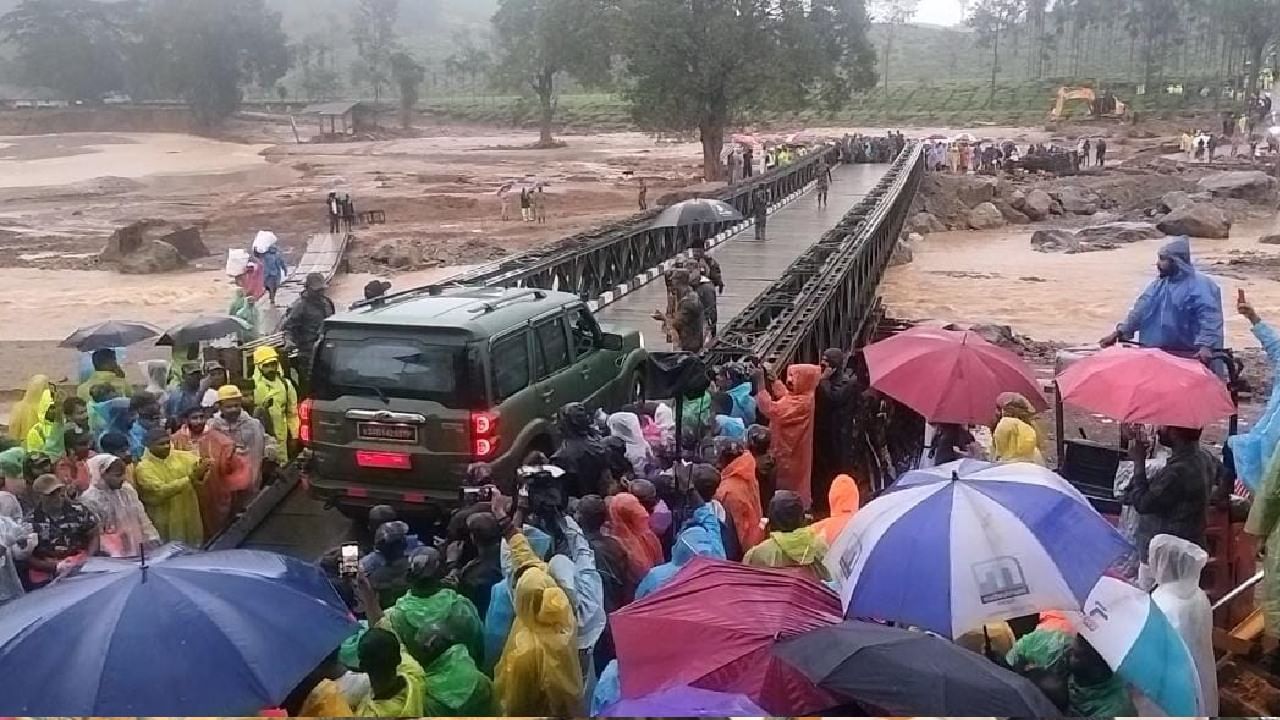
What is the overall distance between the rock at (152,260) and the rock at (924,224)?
20.2m

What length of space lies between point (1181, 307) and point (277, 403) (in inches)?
245

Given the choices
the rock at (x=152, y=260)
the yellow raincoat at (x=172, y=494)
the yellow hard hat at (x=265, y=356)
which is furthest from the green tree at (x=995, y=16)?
the yellow raincoat at (x=172, y=494)

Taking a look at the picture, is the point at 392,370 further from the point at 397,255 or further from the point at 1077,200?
the point at 1077,200

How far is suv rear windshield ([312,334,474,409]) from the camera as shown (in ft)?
22.8

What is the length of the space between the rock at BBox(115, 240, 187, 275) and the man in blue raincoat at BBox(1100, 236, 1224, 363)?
80.2ft

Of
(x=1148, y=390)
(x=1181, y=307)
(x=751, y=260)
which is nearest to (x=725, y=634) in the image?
(x=1148, y=390)

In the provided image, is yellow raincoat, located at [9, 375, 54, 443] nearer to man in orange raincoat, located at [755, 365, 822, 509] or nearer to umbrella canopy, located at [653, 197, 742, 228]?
man in orange raincoat, located at [755, 365, 822, 509]

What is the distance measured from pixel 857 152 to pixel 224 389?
37.3m

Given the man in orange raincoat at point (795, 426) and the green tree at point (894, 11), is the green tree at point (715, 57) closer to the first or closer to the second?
the man in orange raincoat at point (795, 426)

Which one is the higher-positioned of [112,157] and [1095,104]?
[1095,104]

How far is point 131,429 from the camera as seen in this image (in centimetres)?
743

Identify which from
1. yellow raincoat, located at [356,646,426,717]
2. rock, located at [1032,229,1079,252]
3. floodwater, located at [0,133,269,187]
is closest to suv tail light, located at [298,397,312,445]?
yellow raincoat, located at [356,646,426,717]

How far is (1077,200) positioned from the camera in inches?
1609

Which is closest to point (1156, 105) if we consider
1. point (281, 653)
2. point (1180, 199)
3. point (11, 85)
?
point (1180, 199)
